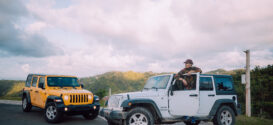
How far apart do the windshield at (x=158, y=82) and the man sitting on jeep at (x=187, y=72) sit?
0.40 metres

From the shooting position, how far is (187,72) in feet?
23.0

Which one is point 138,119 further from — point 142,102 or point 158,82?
point 158,82

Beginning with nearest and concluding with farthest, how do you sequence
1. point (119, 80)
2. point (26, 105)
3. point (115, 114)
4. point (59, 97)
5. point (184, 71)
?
point (115, 114) < point (184, 71) < point (59, 97) < point (26, 105) < point (119, 80)

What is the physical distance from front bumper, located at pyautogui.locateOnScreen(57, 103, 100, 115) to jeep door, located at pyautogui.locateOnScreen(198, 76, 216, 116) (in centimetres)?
444

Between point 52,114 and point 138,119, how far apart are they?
408 cm

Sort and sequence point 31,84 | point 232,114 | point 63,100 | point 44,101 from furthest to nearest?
point 31,84 → point 44,101 → point 63,100 → point 232,114

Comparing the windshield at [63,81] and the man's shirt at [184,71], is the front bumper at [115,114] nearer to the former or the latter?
the man's shirt at [184,71]

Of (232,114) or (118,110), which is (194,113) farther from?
(118,110)

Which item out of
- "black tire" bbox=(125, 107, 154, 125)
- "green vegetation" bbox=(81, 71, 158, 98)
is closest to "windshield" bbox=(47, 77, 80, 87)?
"black tire" bbox=(125, 107, 154, 125)

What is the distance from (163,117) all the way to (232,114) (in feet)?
9.45

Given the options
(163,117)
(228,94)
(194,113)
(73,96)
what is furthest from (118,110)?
(228,94)

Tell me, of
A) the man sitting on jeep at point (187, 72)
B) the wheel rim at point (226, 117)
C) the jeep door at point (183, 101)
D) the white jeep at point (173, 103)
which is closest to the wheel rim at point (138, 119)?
the white jeep at point (173, 103)

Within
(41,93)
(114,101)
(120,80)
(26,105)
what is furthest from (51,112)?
(120,80)

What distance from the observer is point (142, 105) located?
6.55 metres
